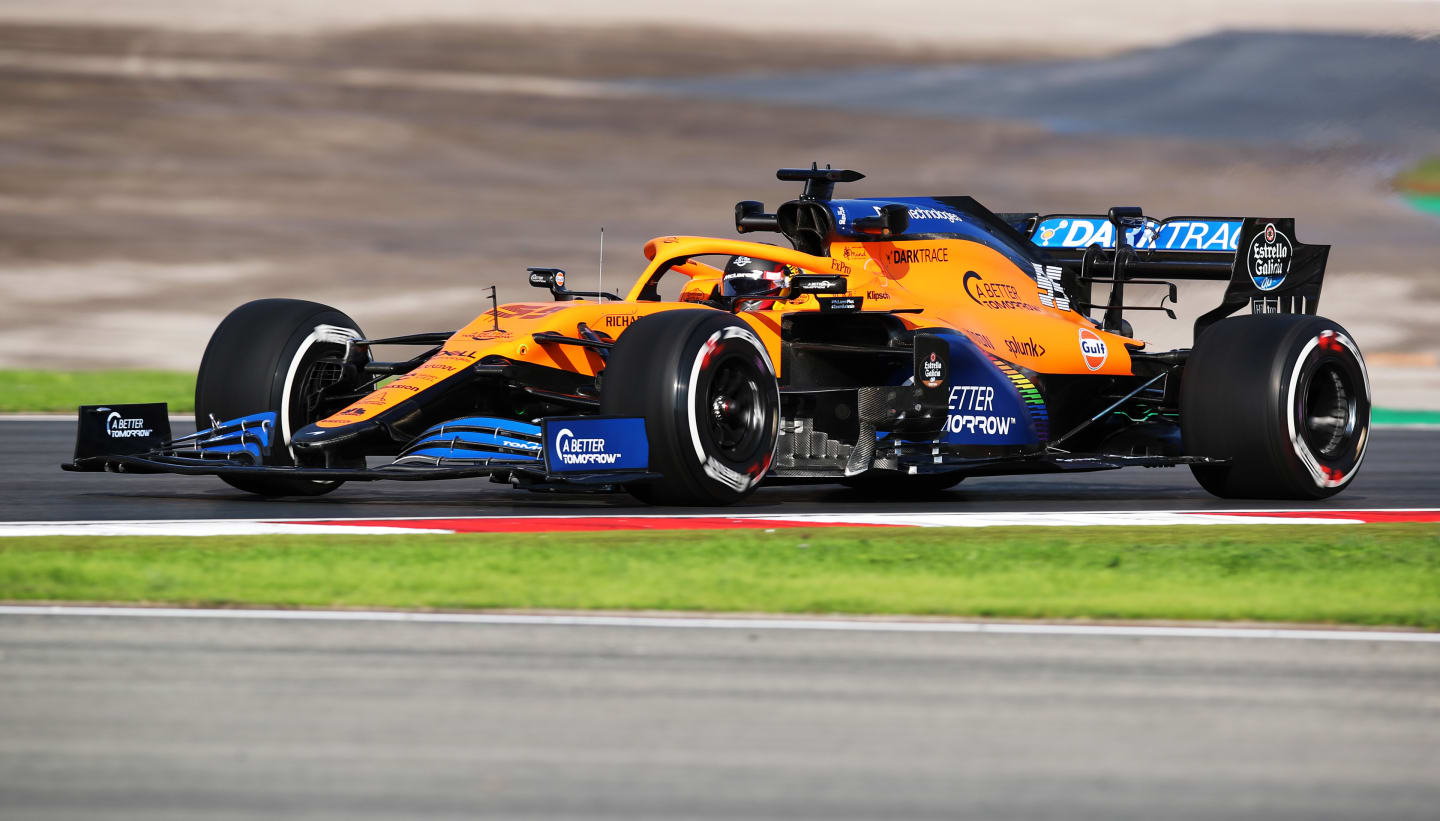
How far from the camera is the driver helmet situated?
39.1 ft

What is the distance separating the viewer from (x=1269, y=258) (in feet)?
44.2

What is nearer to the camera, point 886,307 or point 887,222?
point 886,307

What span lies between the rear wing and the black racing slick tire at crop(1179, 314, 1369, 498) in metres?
1.11

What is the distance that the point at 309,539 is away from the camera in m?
9.14

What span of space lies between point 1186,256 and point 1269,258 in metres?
0.56

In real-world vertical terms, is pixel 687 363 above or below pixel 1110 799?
above

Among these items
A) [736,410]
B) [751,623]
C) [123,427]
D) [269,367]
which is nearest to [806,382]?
[736,410]

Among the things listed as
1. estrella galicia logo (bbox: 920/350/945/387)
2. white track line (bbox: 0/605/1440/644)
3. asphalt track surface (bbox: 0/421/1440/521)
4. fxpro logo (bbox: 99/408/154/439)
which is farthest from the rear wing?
white track line (bbox: 0/605/1440/644)

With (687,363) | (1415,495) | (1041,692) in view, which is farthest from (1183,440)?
(1041,692)

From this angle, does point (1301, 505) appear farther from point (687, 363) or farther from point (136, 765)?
point (136, 765)

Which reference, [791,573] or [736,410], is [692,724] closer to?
[791,573]

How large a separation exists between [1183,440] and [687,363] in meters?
3.64

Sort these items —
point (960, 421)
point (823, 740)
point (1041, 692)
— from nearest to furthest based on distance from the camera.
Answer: point (823, 740), point (1041, 692), point (960, 421)

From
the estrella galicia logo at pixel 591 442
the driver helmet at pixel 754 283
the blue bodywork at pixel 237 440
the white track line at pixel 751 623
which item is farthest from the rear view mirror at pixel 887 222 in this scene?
the white track line at pixel 751 623
